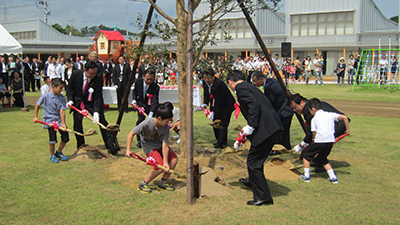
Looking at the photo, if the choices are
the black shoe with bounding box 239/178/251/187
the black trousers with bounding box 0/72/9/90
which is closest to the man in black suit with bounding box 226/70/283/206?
the black shoe with bounding box 239/178/251/187

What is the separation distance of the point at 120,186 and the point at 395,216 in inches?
150

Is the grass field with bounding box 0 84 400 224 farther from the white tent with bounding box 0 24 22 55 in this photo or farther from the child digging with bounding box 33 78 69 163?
the white tent with bounding box 0 24 22 55

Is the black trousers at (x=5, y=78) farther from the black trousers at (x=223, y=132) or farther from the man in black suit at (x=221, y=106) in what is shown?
the black trousers at (x=223, y=132)

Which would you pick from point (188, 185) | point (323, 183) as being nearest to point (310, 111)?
point (323, 183)

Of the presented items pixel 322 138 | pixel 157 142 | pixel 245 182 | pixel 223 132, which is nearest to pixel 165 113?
pixel 157 142

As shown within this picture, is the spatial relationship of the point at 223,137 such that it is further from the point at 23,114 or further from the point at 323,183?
the point at 23,114

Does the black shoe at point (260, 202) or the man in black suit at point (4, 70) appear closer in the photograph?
the black shoe at point (260, 202)

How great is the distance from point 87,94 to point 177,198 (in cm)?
340

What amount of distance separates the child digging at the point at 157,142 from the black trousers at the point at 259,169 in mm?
1193

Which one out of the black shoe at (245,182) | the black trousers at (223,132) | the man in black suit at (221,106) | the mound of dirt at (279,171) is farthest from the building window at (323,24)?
the black shoe at (245,182)

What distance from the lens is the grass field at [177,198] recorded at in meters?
4.37

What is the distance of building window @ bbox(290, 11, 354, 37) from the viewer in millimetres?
36719

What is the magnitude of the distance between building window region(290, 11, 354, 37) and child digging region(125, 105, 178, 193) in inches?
1411

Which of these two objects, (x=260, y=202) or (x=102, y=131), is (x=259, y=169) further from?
(x=102, y=131)
